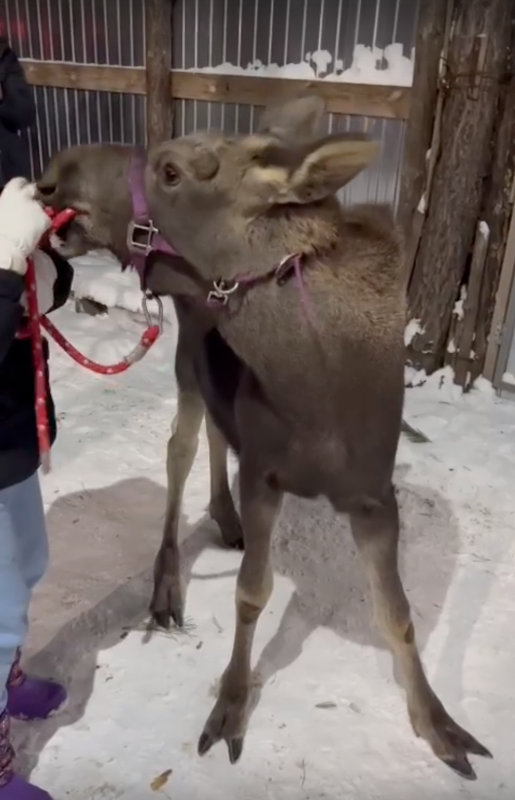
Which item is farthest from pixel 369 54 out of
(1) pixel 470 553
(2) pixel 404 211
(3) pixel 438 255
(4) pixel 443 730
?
(4) pixel 443 730

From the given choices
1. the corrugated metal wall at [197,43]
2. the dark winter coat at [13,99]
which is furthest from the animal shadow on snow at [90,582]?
the corrugated metal wall at [197,43]

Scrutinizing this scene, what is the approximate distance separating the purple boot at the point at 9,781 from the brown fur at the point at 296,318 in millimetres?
478

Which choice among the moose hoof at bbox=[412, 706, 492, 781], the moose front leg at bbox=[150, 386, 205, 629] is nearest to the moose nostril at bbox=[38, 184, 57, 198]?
the moose front leg at bbox=[150, 386, 205, 629]

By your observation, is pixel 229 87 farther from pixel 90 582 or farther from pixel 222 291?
pixel 222 291

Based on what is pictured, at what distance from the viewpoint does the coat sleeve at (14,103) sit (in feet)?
11.3

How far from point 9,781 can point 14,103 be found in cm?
274

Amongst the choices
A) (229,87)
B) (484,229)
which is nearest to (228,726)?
(484,229)

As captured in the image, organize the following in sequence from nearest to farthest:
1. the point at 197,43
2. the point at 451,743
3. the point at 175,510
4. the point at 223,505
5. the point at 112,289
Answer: the point at 451,743 < the point at 175,510 < the point at 223,505 < the point at 112,289 < the point at 197,43

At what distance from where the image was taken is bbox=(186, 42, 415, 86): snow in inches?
176

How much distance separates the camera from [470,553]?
10.3ft

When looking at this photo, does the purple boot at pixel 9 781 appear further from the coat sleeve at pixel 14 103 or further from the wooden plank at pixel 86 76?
the wooden plank at pixel 86 76

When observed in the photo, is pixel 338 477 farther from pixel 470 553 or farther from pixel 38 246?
pixel 470 553

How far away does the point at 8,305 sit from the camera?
1.64 metres

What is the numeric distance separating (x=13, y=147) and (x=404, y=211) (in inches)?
85.4
